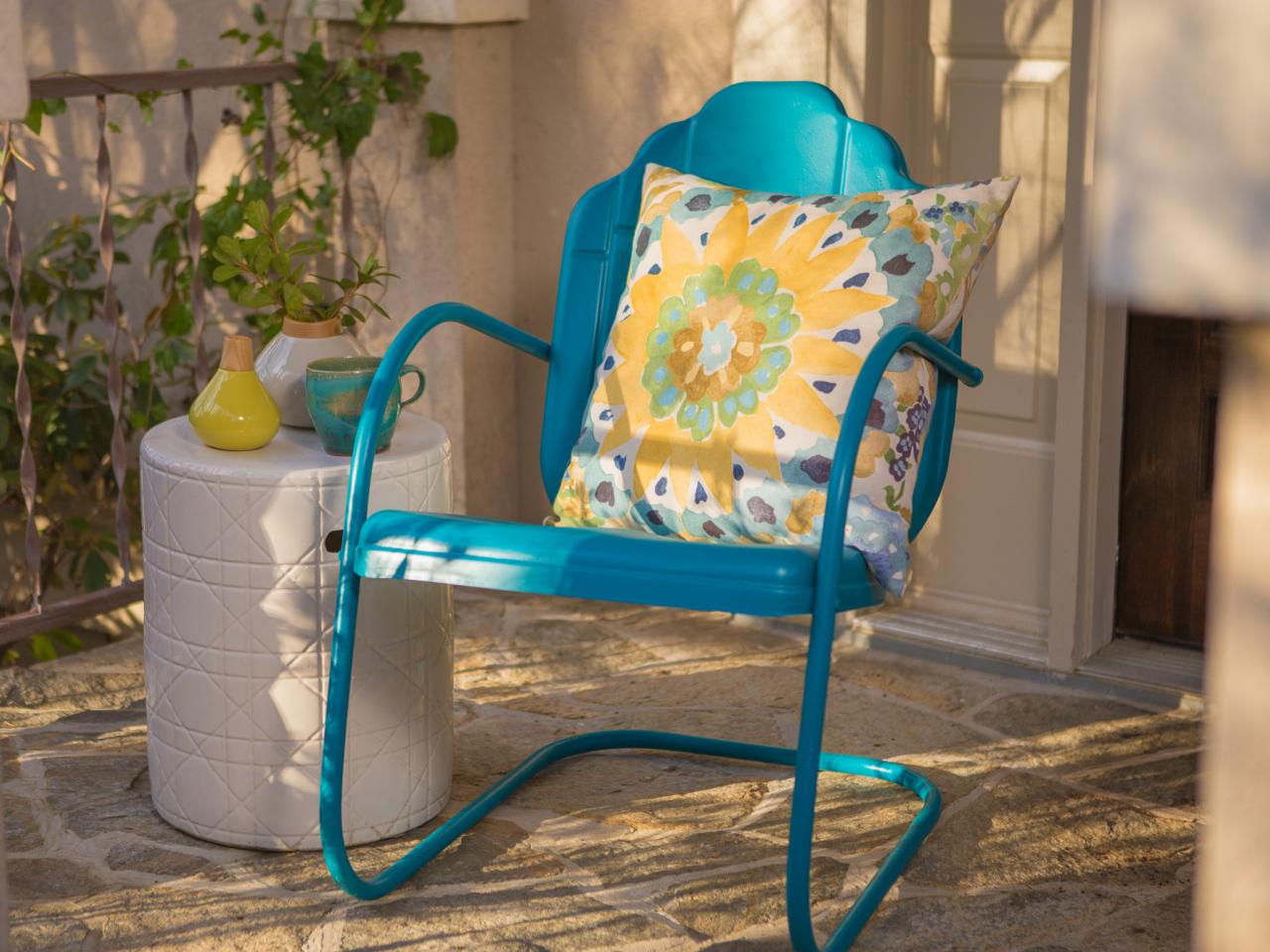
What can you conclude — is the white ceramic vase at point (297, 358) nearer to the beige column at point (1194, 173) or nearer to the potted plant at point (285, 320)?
the potted plant at point (285, 320)

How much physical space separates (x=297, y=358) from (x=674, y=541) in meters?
0.70

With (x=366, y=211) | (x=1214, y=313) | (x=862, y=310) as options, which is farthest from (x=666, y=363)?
(x=1214, y=313)

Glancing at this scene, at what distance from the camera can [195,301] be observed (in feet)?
9.85

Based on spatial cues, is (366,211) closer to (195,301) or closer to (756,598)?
(195,301)

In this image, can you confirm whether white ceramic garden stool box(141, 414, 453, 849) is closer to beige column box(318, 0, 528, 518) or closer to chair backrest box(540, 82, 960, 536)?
chair backrest box(540, 82, 960, 536)

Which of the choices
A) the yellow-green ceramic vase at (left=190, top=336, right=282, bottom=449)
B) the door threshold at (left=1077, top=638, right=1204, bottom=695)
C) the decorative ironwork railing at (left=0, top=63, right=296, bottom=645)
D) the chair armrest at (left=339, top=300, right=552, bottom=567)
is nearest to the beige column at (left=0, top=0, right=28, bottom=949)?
the chair armrest at (left=339, top=300, right=552, bottom=567)

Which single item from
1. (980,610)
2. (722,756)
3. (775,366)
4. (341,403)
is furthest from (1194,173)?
(980,610)

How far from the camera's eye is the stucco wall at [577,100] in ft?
10.2

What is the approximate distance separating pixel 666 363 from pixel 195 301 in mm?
1256

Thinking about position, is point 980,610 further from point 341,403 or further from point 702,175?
point 341,403

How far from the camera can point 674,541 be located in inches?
72.0

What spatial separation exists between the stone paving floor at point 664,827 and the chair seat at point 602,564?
0.45 metres

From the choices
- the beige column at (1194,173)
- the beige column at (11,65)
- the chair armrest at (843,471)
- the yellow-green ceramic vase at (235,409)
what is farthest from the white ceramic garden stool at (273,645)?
the beige column at (1194,173)

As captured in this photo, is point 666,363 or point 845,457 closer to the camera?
point 845,457
